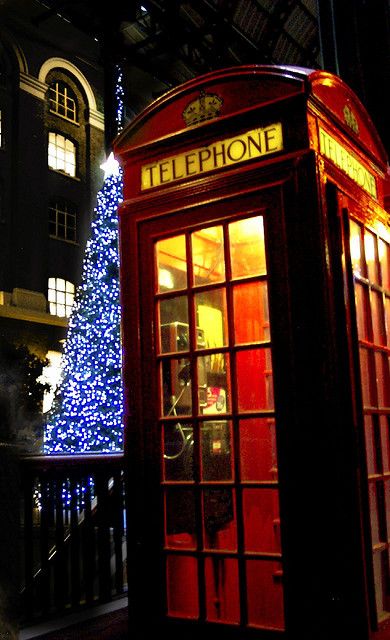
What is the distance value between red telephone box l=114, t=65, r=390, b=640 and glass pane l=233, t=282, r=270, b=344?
0.01 meters

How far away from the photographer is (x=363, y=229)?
365 centimetres

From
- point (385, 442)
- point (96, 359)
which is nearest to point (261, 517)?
point (385, 442)

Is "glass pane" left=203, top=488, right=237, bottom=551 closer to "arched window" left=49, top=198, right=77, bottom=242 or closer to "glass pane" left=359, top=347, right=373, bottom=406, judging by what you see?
"glass pane" left=359, top=347, right=373, bottom=406

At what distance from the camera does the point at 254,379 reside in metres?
3.61

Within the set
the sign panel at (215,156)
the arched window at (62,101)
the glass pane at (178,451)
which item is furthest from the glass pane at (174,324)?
the arched window at (62,101)

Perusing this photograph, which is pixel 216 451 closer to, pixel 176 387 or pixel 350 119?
pixel 176 387

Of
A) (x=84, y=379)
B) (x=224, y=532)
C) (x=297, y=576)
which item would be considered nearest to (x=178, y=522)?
(x=224, y=532)

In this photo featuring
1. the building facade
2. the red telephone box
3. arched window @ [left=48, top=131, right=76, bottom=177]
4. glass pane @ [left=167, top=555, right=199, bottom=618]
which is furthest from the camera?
arched window @ [left=48, top=131, right=76, bottom=177]

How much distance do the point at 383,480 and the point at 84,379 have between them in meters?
8.80

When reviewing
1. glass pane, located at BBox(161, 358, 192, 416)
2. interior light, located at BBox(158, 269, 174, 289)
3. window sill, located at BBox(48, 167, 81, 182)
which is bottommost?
glass pane, located at BBox(161, 358, 192, 416)

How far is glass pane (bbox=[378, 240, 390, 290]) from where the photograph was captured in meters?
3.89

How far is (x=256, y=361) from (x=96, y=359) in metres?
8.49

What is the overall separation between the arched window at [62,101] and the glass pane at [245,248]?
2239cm

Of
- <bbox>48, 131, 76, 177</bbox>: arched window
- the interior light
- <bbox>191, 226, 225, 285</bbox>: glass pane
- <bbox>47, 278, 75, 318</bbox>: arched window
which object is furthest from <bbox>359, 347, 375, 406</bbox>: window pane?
<bbox>48, 131, 76, 177</bbox>: arched window
